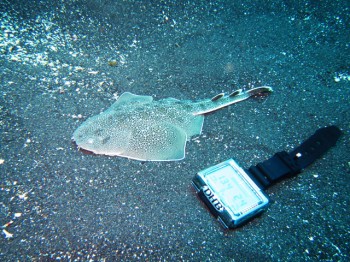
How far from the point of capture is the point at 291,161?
8.27 ft

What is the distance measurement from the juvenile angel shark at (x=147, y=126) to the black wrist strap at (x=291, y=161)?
0.88 metres

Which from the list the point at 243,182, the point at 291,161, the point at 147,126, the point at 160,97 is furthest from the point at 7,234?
the point at 291,161

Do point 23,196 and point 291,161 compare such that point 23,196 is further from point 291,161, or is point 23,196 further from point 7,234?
point 291,161

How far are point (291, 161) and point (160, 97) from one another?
198cm

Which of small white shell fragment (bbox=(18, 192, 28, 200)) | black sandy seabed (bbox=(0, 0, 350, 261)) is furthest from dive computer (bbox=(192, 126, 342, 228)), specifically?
small white shell fragment (bbox=(18, 192, 28, 200))

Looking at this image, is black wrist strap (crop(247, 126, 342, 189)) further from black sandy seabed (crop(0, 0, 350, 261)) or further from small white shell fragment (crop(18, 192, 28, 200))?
small white shell fragment (crop(18, 192, 28, 200))

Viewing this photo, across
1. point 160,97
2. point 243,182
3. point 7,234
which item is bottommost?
point 7,234

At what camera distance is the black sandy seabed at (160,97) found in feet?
6.88

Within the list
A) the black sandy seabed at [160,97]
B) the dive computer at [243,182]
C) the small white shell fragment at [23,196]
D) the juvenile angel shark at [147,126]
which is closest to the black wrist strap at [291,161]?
the dive computer at [243,182]

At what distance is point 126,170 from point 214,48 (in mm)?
2762

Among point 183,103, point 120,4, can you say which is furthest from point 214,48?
point 120,4

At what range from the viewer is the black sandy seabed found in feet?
6.88

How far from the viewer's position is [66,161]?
8.60 ft

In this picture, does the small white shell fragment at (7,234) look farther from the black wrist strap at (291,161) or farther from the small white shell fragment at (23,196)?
the black wrist strap at (291,161)
